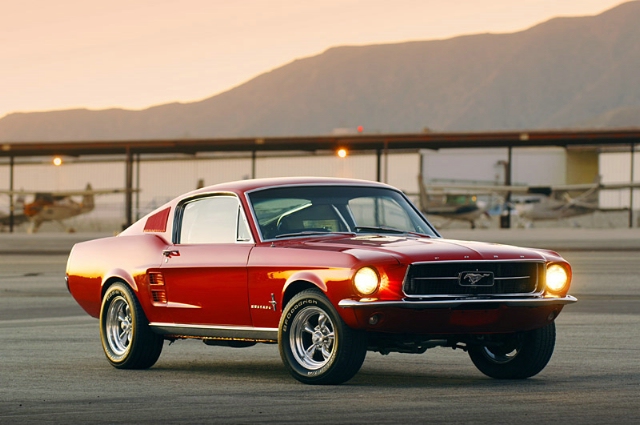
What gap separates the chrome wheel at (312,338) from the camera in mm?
8867

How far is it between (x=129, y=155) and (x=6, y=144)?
559 cm

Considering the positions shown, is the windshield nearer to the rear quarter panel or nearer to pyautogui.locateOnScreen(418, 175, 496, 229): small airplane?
the rear quarter panel

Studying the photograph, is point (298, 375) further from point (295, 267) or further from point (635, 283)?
point (635, 283)

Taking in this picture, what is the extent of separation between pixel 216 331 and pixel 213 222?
101 cm

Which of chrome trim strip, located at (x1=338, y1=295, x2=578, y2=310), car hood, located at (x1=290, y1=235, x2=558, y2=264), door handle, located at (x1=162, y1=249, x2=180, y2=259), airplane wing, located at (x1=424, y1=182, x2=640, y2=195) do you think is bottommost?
chrome trim strip, located at (x1=338, y1=295, x2=578, y2=310)

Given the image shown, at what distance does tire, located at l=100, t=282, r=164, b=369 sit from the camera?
34.3ft

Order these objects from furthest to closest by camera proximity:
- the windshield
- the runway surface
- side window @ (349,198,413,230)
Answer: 1. side window @ (349,198,413,230)
2. the windshield
3. the runway surface

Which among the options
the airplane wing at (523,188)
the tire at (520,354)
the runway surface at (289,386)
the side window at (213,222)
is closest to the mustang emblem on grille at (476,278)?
the tire at (520,354)

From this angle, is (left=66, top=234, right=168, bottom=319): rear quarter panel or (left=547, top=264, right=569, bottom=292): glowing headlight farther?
(left=66, top=234, right=168, bottom=319): rear quarter panel

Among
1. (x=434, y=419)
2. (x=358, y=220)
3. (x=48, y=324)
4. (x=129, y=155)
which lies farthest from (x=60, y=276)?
(x=129, y=155)

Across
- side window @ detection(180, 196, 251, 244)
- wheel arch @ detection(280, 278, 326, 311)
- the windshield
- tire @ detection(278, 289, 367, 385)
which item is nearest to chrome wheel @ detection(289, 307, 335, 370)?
tire @ detection(278, 289, 367, 385)

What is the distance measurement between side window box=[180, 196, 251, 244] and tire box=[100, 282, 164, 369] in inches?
30.6

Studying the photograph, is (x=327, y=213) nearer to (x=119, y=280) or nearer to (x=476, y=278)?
(x=476, y=278)

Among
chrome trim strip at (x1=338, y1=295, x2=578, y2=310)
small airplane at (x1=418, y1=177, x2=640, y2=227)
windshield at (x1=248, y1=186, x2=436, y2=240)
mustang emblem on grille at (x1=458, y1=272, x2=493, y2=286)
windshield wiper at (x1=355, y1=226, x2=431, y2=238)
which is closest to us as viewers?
chrome trim strip at (x1=338, y1=295, x2=578, y2=310)
